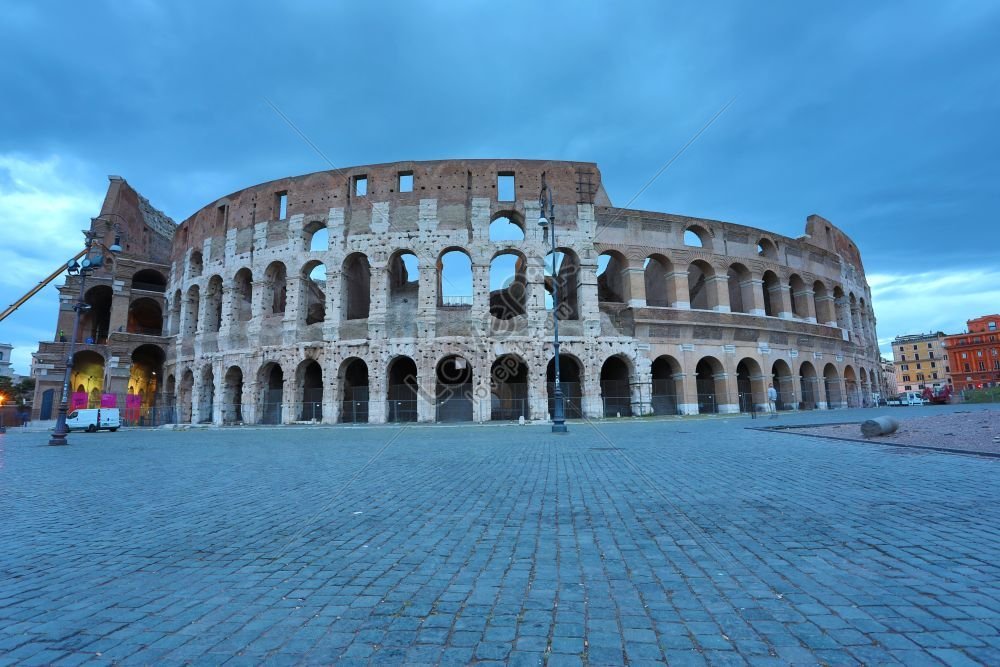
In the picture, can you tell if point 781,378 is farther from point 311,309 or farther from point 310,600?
point 310,600

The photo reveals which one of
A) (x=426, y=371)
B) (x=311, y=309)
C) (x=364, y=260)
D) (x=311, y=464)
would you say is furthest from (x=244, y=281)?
(x=311, y=464)

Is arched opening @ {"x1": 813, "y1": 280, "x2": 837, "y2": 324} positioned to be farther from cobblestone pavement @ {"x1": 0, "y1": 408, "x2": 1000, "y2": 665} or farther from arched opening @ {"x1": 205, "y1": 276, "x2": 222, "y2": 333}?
arched opening @ {"x1": 205, "y1": 276, "x2": 222, "y2": 333}

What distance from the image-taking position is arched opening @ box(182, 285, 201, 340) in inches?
1281

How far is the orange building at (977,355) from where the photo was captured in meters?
77.2

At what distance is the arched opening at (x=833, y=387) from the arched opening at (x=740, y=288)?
837cm

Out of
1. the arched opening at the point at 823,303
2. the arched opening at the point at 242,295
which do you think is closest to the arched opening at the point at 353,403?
the arched opening at the point at 242,295

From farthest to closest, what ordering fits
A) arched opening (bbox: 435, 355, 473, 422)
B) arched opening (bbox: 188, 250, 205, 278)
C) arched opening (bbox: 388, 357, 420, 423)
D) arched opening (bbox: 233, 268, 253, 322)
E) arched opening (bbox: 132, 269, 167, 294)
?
1. arched opening (bbox: 132, 269, 167, 294)
2. arched opening (bbox: 188, 250, 205, 278)
3. arched opening (bbox: 233, 268, 253, 322)
4. arched opening (bbox: 388, 357, 420, 423)
5. arched opening (bbox: 435, 355, 473, 422)

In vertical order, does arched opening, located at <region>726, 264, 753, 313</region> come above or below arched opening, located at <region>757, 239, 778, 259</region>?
below

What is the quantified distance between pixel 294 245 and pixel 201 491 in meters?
24.3

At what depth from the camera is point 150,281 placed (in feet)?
137

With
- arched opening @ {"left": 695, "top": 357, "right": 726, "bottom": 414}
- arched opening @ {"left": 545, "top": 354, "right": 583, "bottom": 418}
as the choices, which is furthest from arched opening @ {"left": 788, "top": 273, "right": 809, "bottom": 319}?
arched opening @ {"left": 545, "top": 354, "right": 583, "bottom": 418}

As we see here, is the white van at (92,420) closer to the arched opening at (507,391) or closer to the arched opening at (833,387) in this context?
the arched opening at (507,391)

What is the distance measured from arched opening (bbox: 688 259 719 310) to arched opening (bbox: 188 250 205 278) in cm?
3178

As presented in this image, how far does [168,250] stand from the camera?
45250mm
